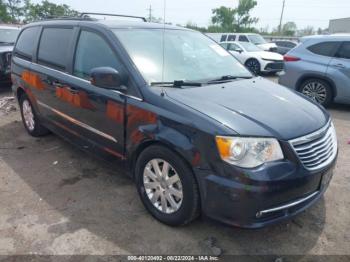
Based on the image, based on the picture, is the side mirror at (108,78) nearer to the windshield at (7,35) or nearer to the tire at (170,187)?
the tire at (170,187)

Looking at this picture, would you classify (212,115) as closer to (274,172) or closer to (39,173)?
(274,172)

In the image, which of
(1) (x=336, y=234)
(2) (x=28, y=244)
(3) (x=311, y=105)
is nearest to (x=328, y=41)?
(3) (x=311, y=105)

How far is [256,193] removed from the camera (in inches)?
94.3

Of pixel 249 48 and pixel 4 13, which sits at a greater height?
pixel 4 13

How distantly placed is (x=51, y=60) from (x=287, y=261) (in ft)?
11.7

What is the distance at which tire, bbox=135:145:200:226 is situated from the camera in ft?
8.78

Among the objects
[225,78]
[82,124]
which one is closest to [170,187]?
[225,78]

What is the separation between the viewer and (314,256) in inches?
106

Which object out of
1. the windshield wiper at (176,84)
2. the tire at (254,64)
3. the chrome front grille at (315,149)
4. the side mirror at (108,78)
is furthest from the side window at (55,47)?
the tire at (254,64)

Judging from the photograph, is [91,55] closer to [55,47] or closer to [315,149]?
[55,47]

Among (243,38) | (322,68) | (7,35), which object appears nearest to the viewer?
(322,68)

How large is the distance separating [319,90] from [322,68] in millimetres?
491

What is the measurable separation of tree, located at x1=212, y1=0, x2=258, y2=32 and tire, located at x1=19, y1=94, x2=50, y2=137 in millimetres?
42449

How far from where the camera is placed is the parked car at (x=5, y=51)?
8.32 m
